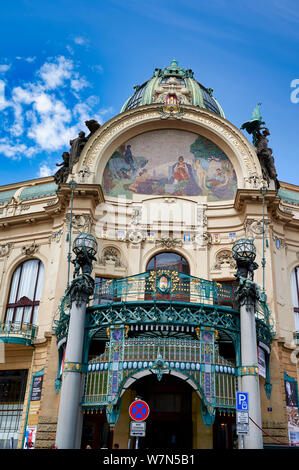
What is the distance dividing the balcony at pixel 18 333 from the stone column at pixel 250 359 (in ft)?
33.4

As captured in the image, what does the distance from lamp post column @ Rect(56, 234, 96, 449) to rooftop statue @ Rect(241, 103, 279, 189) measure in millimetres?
11186

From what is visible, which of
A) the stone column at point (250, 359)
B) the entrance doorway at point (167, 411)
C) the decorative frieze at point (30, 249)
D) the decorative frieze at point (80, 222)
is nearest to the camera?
the stone column at point (250, 359)

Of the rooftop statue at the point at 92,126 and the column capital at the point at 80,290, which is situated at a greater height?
the rooftop statue at the point at 92,126

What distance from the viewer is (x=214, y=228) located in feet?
80.7

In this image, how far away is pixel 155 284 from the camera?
17.6 metres

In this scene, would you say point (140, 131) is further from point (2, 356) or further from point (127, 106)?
point (2, 356)

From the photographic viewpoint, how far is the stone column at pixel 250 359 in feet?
50.4

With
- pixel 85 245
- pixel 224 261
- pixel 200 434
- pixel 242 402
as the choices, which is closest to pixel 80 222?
pixel 85 245

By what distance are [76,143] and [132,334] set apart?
1215cm

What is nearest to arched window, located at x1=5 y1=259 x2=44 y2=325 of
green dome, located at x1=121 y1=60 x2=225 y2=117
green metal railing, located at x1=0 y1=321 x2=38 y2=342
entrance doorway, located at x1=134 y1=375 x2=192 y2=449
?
green metal railing, located at x1=0 y1=321 x2=38 y2=342

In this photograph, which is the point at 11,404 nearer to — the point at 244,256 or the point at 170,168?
the point at 244,256

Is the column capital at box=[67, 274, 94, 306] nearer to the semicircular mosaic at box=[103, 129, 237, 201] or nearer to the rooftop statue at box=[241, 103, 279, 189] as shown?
the semicircular mosaic at box=[103, 129, 237, 201]

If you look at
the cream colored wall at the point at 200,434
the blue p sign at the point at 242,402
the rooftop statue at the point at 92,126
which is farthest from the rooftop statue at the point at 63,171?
the blue p sign at the point at 242,402

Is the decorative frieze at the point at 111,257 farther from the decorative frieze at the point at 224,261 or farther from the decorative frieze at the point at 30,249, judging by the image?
the decorative frieze at the point at 224,261
